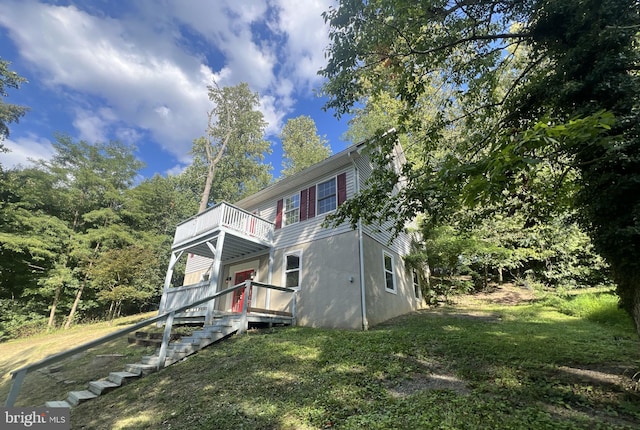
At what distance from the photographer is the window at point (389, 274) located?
9883 mm

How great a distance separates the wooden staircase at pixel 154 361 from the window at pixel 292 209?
4.30 metres

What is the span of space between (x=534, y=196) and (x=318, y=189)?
21.8 ft

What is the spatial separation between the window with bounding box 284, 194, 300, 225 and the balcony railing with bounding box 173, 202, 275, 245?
70 cm

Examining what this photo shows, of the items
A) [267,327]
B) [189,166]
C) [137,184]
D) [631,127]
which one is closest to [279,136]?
[189,166]

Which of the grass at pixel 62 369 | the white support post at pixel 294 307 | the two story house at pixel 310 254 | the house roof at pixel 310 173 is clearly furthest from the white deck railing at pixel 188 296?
the house roof at pixel 310 173

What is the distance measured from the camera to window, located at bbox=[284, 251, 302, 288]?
9.90 meters

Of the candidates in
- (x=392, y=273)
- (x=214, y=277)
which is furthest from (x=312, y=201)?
(x=214, y=277)

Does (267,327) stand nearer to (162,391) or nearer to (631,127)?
(162,391)

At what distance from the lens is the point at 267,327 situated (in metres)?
8.72

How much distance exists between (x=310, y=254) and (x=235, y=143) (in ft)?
55.7

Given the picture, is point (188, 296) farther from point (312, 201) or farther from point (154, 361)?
point (312, 201)

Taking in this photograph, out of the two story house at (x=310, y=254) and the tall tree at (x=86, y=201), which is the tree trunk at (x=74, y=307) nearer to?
the tall tree at (x=86, y=201)

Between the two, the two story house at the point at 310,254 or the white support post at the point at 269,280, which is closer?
the two story house at the point at 310,254

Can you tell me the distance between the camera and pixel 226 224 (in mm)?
9617
